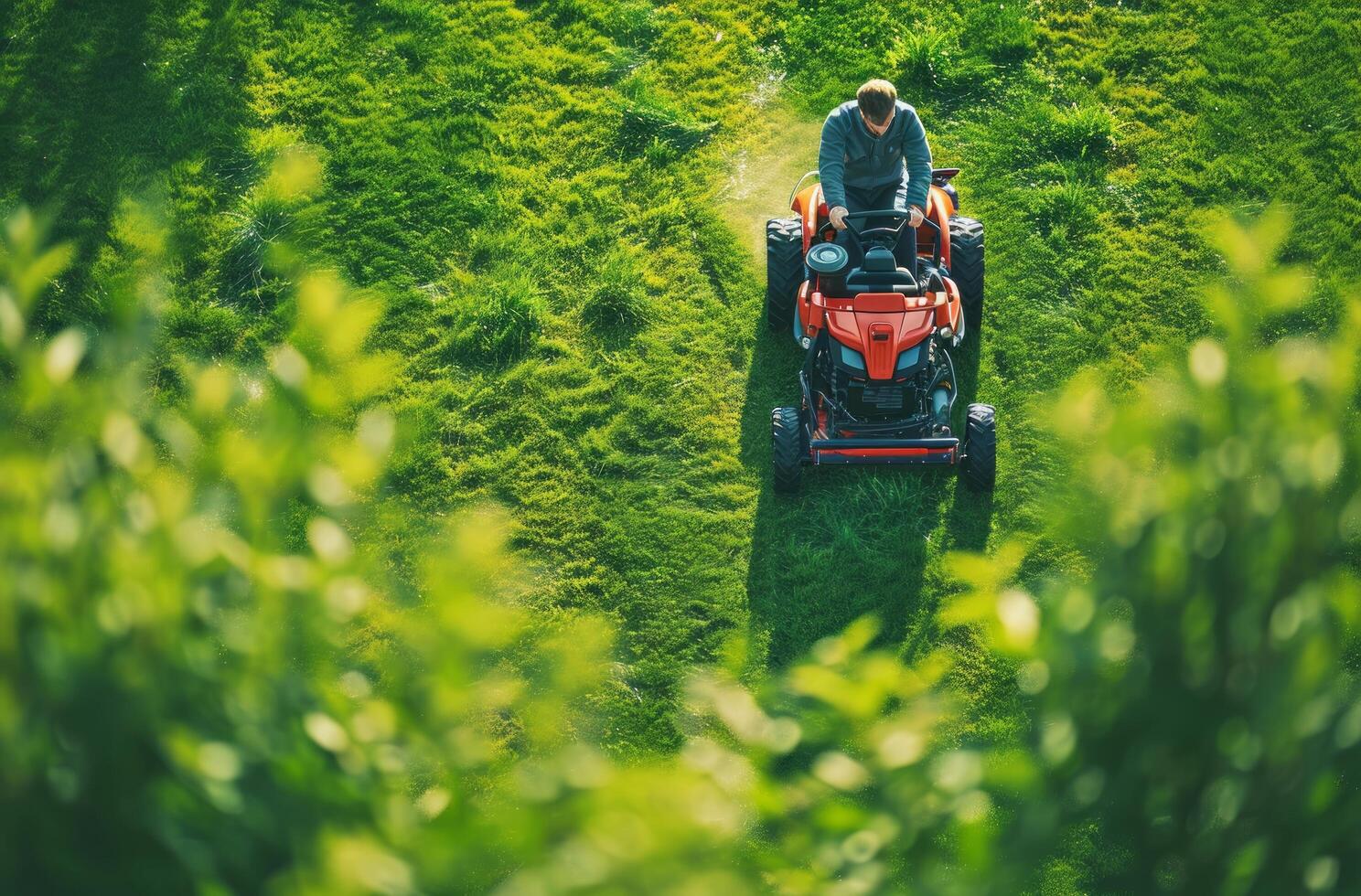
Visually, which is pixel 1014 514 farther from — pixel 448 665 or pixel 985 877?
pixel 448 665

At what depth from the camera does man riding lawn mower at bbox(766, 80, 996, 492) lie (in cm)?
576

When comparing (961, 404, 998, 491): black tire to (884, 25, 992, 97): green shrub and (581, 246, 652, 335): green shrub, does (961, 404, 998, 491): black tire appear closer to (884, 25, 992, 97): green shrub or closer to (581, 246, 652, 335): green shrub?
(581, 246, 652, 335): green shrub

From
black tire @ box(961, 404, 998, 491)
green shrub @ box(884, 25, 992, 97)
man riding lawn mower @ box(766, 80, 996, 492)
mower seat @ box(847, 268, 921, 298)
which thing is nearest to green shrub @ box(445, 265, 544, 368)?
man riding lawn mower @ box(766, 80, 996, 492)

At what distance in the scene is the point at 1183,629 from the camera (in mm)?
2242

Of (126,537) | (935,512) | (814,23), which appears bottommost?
(935,512)

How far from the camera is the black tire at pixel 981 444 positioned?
19.2ft

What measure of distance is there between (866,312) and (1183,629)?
3703 mm

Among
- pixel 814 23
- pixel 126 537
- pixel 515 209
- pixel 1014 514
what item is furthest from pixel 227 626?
pixel 814 23

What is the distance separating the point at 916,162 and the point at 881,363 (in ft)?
3.99

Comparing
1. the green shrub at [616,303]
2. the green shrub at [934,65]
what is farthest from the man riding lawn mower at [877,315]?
the green shrub at [934,65]

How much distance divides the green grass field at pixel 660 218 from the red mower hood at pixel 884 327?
0.79m

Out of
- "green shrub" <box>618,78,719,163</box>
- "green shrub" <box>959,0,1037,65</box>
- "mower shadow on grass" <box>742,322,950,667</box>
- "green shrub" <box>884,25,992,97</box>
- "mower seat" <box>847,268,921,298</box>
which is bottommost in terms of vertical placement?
"mower shadow on grass" <box>742,322,950,667</box>

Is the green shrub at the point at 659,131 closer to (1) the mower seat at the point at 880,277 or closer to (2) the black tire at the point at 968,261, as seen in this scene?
(2) the black tire at the point at 968,261

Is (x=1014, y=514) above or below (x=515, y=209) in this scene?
below
